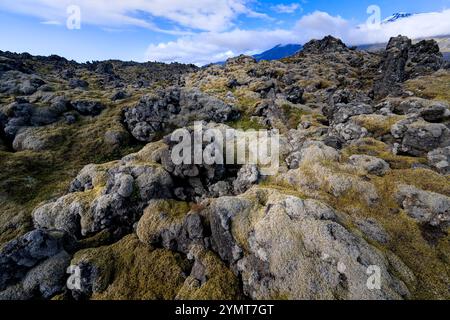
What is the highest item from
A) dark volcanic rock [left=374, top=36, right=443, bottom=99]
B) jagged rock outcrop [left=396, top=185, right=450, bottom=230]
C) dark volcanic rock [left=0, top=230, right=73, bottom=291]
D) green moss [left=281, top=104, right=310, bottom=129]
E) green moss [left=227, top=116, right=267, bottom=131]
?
dark volcanic rock [left=374, top=36, right=443, bottom=99]

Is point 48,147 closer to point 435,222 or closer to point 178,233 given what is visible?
point 178,233

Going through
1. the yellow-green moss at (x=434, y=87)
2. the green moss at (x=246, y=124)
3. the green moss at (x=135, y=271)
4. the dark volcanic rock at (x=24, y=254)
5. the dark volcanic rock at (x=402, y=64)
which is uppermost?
the dark volcanic rock at (x=402, y=64)

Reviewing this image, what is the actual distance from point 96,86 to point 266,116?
11563 cm

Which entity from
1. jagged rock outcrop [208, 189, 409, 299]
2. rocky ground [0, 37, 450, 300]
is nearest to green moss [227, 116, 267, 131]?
rocky ground [0, 37, 450, 300]

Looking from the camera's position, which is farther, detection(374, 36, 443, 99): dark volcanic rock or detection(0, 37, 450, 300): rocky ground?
detection(374, 36, 443, 99): dark volcanic rock

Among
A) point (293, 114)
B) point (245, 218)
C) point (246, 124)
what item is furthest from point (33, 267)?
point (293, 114)

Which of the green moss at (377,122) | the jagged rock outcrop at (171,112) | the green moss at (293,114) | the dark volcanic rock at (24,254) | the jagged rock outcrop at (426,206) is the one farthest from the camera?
the jagged rock outcrop at (171,112)

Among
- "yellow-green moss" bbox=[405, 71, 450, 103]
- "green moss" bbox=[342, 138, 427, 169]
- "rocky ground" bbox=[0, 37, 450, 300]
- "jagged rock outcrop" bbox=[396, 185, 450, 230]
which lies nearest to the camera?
"rocky ground" bbox=[0, 37, 450, 300]

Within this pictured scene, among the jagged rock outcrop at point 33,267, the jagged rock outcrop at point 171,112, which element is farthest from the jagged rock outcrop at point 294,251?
the jagged rock outcrop at point 171,112

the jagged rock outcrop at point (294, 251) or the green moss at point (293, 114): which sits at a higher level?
the green moss at point (293, 114)

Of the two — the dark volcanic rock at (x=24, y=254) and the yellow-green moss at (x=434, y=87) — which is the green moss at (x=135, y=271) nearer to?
the dark volcanic rock at (x=24, y=254)

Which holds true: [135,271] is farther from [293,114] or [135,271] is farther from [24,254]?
[293,114]

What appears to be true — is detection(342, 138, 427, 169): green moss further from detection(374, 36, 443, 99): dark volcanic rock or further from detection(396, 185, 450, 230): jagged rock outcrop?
detection(374, 36, 443, 99): dark volcanic rock

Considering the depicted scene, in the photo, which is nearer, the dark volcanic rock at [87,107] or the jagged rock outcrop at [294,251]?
the jagged rock outcrop at [294,251]
